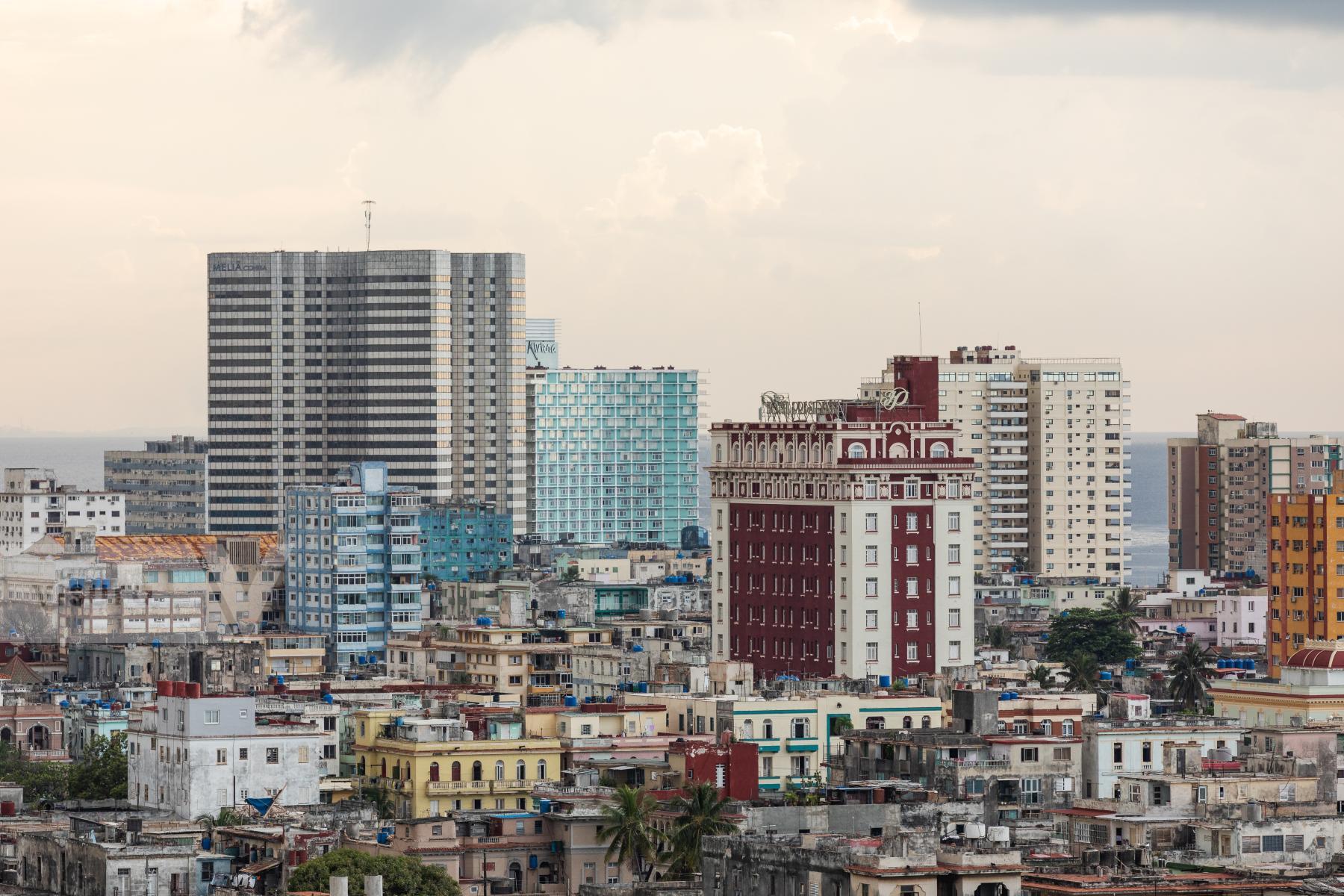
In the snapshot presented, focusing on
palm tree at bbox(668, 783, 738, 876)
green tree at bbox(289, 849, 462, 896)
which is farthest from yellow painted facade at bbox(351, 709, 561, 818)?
green tree at bbox(289, 849, 462, 896)

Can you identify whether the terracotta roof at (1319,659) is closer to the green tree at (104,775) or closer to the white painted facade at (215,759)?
the white painted facade at (215,759)

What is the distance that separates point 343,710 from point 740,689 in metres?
20.1

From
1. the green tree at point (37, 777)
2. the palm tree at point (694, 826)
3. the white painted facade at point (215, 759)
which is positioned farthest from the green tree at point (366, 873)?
the green tree at point (37, 777)

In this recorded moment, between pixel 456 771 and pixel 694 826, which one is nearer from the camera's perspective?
pixel 694 826

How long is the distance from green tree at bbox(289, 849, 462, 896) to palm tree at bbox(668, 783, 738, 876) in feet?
31.7

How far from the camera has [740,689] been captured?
18025cm

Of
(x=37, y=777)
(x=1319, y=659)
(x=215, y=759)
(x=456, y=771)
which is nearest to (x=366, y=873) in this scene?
(x=215, y=759)

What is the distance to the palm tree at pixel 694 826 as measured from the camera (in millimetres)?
132625

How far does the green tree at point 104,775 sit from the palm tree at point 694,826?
32.4 meters

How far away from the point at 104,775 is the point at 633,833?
35.5 metres

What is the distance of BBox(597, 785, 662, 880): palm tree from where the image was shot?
136 metres

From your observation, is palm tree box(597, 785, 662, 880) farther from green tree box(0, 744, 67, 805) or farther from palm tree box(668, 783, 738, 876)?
green tree box(0, 744, 67, 805)

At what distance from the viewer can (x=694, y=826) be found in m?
135

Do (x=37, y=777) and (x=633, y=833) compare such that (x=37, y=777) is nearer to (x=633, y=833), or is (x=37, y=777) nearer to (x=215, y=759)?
(x=215, y=759)
